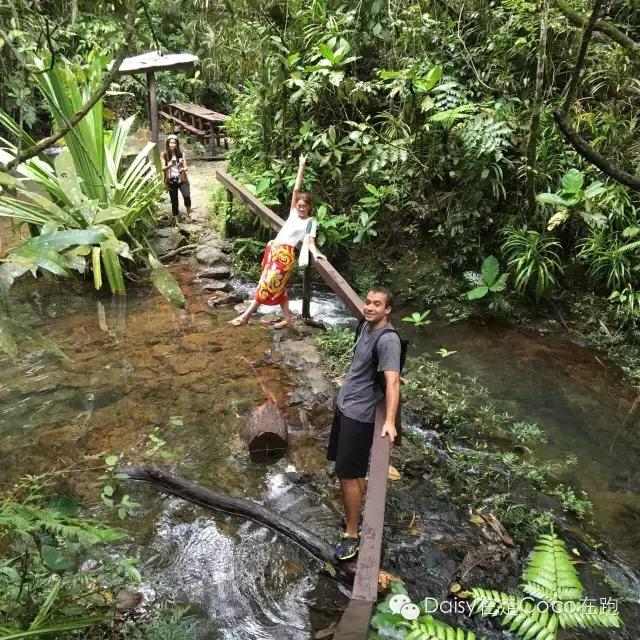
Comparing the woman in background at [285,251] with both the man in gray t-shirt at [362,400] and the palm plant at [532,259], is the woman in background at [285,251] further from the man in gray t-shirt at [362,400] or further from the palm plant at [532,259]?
the palm plant at [532,259]

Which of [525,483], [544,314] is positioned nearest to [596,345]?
[544,314]

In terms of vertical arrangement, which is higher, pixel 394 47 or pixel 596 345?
pixel 394 47

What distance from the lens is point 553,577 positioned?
77.8 inches

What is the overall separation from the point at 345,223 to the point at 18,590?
593cm

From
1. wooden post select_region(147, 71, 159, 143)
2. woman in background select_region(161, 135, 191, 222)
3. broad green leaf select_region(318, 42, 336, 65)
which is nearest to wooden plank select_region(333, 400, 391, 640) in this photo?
broad green leaf select_region(318, 42, 336, 65)

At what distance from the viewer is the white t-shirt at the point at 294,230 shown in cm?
525

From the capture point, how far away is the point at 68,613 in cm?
202

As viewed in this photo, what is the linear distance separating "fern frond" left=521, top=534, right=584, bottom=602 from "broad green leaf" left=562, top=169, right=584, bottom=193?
17.1 ft

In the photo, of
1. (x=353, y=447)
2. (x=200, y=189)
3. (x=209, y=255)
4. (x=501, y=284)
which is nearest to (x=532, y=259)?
(x=501, y=284)

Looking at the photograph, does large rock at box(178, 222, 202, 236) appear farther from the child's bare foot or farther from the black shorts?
the black shorts

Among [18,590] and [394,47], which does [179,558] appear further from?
[394,47]

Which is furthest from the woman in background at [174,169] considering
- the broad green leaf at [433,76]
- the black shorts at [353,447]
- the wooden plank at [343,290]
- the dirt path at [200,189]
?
the black shorts at [353,447]

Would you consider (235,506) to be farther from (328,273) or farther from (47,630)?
→ (328,273)

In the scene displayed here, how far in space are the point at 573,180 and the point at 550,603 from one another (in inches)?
215
